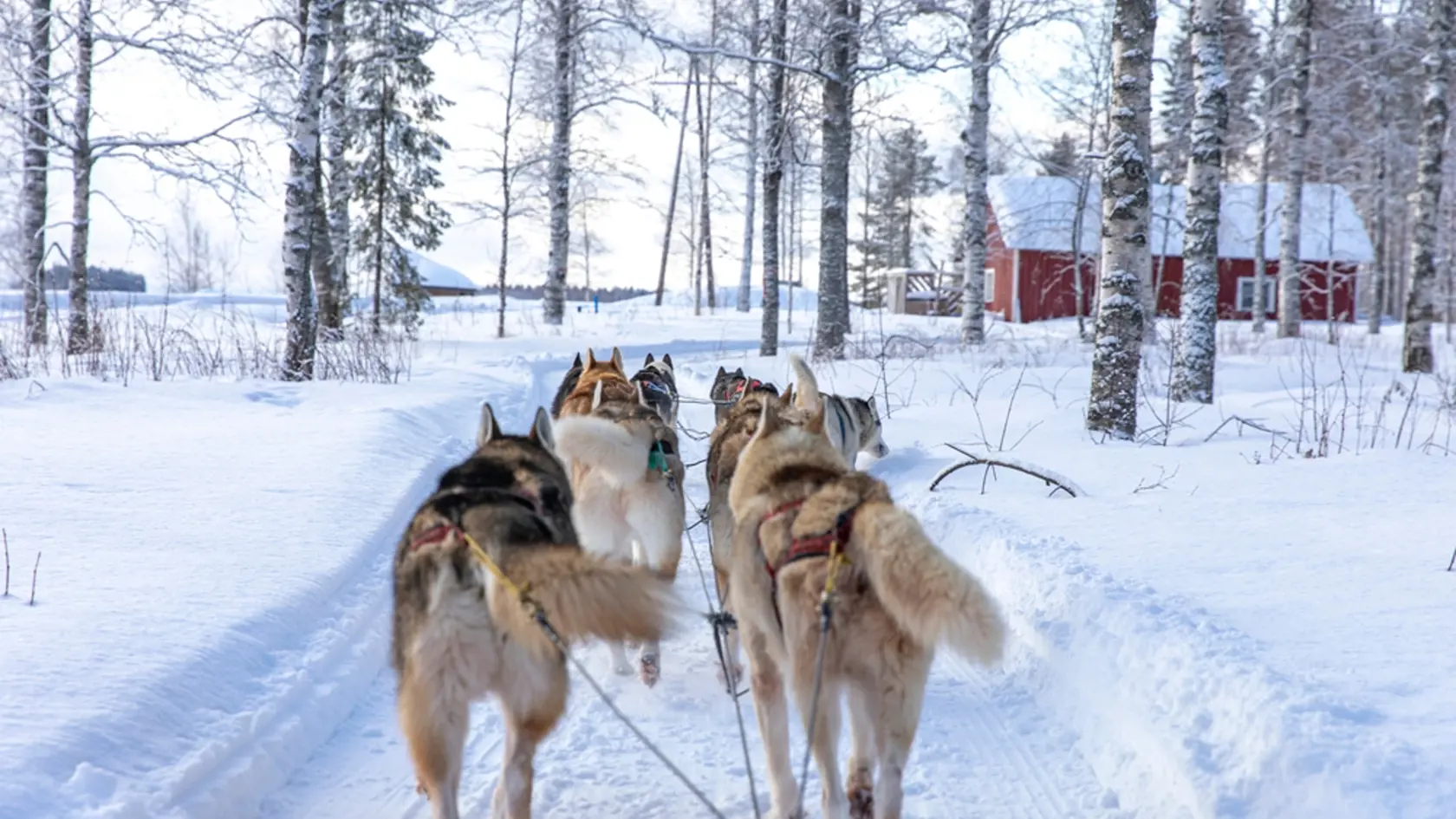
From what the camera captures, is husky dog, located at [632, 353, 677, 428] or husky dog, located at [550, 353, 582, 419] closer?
husky dog, located at [632, 353, 677, 428]

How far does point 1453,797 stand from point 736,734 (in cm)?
230

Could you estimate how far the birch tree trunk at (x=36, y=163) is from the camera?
43.3ft

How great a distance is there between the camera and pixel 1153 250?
3550 cm

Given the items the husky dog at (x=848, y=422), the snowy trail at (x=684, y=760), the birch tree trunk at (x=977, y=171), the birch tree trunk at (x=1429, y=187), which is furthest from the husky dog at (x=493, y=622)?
the birch tree trunk at (x=977, y=171)

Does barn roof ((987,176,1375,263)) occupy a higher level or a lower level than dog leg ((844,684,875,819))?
higher

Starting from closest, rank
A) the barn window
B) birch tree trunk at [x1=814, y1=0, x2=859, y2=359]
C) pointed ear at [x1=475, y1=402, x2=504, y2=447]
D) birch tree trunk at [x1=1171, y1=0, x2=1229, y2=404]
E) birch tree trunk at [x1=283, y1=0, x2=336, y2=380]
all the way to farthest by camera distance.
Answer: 1. pointed ear at [x1=475, y1=402, x2=504, y2=447]
2. birch tree trunk at [x1=1171, y1=0, x2=1229, y2=404]
3. birch tree trunk at [x1=283, y1=0, x2=336, y2=380]
4. birch tree trunk at [x1=814, y1=0, x2=859, y2=359]
5. the barn window

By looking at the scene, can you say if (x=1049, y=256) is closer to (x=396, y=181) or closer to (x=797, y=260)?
(x=797, y=260)

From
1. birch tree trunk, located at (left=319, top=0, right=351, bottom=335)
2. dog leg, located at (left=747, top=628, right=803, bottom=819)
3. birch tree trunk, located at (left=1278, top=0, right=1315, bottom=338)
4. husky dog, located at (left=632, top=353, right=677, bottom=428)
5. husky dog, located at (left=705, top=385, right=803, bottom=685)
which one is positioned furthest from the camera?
birch tree trunk, located at (left=319, top=0, right=351, bottom=335)

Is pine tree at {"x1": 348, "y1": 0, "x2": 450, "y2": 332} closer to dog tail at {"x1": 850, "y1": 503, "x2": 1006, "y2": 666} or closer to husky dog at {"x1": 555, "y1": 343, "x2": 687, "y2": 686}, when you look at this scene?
husky dog at {"x1": 555, "y1": 343, "x2": 687, "y2": 686}

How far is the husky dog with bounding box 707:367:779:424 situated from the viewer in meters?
6.52

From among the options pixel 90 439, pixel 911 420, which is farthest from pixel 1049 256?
pixel 90 439

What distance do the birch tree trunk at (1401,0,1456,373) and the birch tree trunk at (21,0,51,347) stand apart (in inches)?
725

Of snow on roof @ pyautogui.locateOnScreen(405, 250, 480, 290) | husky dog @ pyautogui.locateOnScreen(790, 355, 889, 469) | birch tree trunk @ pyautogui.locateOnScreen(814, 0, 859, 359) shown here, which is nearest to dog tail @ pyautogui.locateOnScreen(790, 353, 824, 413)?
husky dog @ pyautogui.locateOnScreen(790, 355, 889, 469)

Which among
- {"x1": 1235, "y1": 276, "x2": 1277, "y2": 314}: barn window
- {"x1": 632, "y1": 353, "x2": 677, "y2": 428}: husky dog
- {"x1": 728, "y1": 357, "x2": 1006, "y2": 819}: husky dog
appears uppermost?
{"x1": 1235, "y1": 276, "x2": 1277, "y2": 314}: barn window
